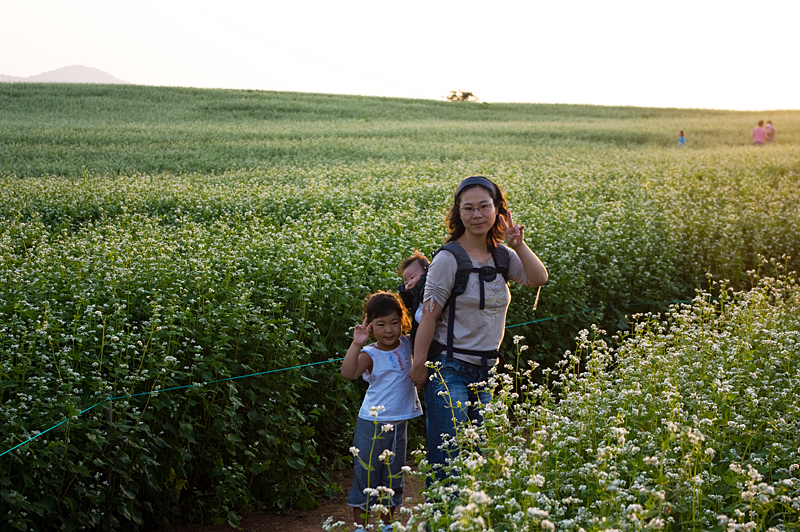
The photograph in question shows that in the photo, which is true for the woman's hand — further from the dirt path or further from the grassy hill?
the grassy hill

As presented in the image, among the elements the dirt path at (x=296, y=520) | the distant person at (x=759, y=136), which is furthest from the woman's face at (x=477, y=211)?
the distant person at (x=759, y=136)

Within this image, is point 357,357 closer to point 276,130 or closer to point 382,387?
point 382,387

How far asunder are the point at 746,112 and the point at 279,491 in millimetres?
74378

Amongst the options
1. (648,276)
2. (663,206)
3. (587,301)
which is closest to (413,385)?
(587,301)

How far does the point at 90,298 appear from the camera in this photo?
19.7 feet

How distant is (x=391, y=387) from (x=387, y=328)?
1.28 ft

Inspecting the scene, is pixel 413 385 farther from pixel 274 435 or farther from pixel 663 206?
pixel 663 206

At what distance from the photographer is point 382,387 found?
476 cm

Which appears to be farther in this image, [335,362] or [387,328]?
[335,362]

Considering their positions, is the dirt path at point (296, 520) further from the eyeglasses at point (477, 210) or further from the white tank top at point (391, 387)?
the eyeglasses at point (477, 210)

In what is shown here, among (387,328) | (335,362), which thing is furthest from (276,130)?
(387,328)

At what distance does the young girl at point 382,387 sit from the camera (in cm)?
464

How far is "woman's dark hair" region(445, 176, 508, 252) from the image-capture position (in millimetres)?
4633

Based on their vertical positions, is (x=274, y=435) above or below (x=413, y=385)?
below
